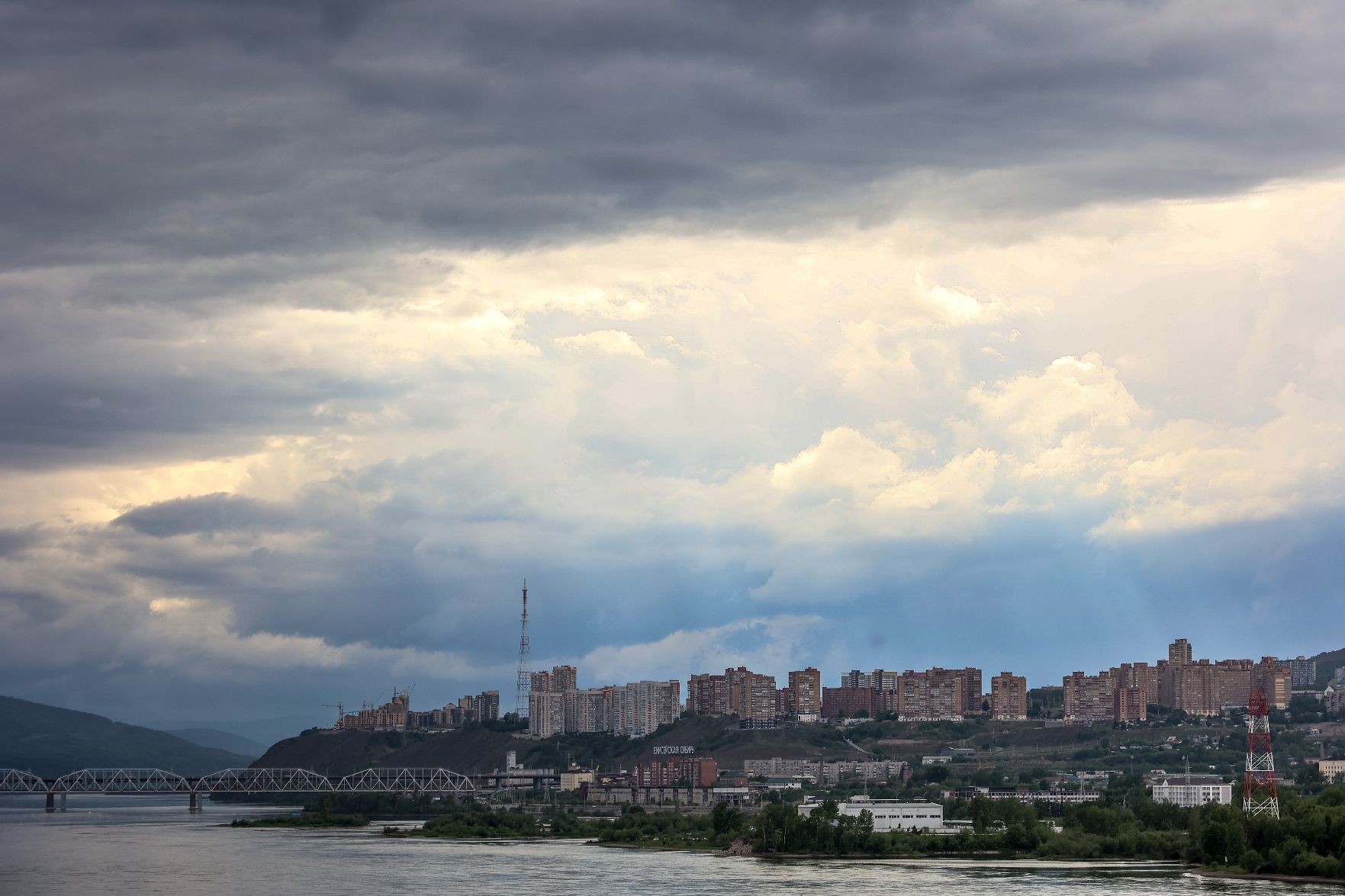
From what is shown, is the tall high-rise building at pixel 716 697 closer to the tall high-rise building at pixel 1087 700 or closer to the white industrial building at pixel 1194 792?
the tall high-rise building at pixel 1087 700

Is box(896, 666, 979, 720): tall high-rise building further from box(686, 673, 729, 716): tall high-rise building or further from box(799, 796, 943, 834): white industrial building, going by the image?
box(799, 796, 943, 834): white industrial building

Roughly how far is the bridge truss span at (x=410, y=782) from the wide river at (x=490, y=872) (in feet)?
205

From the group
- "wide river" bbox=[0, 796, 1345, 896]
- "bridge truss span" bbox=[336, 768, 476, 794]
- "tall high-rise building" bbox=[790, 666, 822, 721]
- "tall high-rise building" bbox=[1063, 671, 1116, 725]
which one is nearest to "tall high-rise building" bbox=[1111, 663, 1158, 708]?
"tall high-rise building" bbox=[1063, 671, 1116, 725]

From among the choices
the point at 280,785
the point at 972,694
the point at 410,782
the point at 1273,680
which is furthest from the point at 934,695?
the point at 280,785

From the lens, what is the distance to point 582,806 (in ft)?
460

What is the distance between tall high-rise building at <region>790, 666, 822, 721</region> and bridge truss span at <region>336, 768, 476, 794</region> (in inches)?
1534

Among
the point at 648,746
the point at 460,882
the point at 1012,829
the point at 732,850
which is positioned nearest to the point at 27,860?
the point at 460,882

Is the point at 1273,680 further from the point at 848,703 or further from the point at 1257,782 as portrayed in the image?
the point at 1257,782

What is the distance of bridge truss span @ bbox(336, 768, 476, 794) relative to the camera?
164875mm

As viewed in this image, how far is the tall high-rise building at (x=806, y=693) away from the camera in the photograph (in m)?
193

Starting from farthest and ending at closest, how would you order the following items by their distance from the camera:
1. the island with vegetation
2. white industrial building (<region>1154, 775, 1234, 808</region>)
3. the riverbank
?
1. white industrial building (<region>1154, 775, 1234, 808</region>)
2. the island with vegetation
3. the riverbank

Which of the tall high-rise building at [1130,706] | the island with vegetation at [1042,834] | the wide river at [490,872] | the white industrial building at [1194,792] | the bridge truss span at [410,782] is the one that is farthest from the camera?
the tall high-rise building at [1130,706]

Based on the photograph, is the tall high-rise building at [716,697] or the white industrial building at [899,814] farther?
the tall high-rise building at [716,697]

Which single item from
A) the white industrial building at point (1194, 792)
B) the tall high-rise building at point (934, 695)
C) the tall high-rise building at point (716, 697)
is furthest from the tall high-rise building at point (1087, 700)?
the white industrial building at point (1194, 792)
